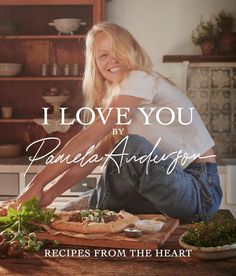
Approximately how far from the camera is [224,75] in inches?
58.9

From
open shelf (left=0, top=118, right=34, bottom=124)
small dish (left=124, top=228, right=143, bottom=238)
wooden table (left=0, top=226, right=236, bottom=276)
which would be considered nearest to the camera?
wooden table (left=0, top=226, right=236, bottom=276)

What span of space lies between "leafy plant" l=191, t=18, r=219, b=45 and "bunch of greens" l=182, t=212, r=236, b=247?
376mm

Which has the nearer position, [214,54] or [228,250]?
[228,250]

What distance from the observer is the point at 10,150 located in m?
1.50

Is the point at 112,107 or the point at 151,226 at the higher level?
the point at 112,107

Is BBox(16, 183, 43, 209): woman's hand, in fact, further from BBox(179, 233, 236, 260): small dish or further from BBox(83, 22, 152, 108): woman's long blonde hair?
BBox(179, 233, 236, 260): small dish

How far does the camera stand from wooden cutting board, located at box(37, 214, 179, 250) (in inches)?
54.4

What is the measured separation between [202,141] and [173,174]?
0.30 ft

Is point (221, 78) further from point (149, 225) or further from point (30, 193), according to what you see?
point (30, 193)

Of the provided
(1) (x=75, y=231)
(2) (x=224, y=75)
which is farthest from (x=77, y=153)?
(2) (x=224, y=75)

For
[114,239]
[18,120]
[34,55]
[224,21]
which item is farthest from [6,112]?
[224,21]

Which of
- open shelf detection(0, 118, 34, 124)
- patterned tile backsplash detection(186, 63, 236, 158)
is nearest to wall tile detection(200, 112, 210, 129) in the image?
patterned tile backsplash detection(186, 63, 236, 158)

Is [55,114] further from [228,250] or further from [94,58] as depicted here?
[228,250]

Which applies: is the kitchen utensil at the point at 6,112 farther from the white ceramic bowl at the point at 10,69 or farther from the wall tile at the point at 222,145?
the wall tile at the point at 222,145
